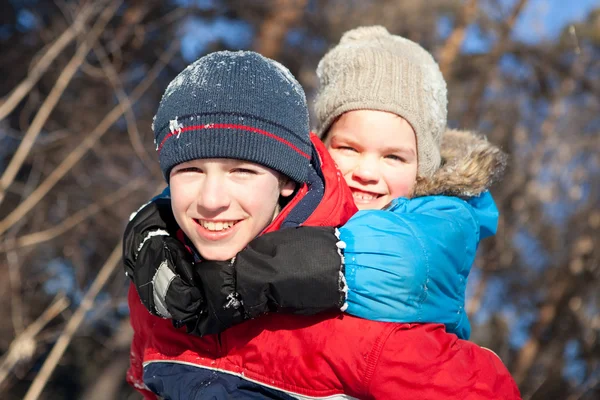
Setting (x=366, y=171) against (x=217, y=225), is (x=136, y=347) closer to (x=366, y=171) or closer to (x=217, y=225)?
(x=217, y=225)

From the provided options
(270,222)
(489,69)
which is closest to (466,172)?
(270,222)

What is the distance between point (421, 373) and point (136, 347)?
3.46 feet

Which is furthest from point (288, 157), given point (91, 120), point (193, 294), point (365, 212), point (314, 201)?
point (91, 120)

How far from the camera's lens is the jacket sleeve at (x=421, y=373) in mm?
1392

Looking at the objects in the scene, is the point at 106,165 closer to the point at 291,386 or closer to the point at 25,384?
the point at 25,384

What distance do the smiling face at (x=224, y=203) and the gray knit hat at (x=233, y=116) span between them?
0.03 m

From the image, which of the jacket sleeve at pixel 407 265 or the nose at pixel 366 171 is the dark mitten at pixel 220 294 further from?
the nose at pixel 366 171

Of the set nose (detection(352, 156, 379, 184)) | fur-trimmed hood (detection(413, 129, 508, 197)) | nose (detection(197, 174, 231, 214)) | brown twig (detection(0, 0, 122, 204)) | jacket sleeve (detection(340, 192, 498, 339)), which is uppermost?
brown twig (detection(0, 0, 122, 204))

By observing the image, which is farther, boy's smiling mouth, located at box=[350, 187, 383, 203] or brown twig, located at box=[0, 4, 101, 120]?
brown twig, located at box=[0, 4, 101, 120]

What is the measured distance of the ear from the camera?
5.20 feet

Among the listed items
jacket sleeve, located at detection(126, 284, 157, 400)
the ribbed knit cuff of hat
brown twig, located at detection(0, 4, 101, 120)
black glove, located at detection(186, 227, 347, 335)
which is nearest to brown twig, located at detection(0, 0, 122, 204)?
brown twig, located at detection(0, 4, 101, 120)

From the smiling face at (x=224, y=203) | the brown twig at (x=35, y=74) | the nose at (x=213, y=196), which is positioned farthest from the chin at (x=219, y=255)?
the brown twig at (x=35, y=74)

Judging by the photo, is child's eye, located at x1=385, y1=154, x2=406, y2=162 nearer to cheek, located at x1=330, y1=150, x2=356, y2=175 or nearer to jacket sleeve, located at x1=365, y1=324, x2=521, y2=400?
cheek, located at x1=330, y1=150, x2=356, y2=175

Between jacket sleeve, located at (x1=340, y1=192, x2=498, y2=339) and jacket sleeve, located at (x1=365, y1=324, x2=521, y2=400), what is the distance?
0.06 m
